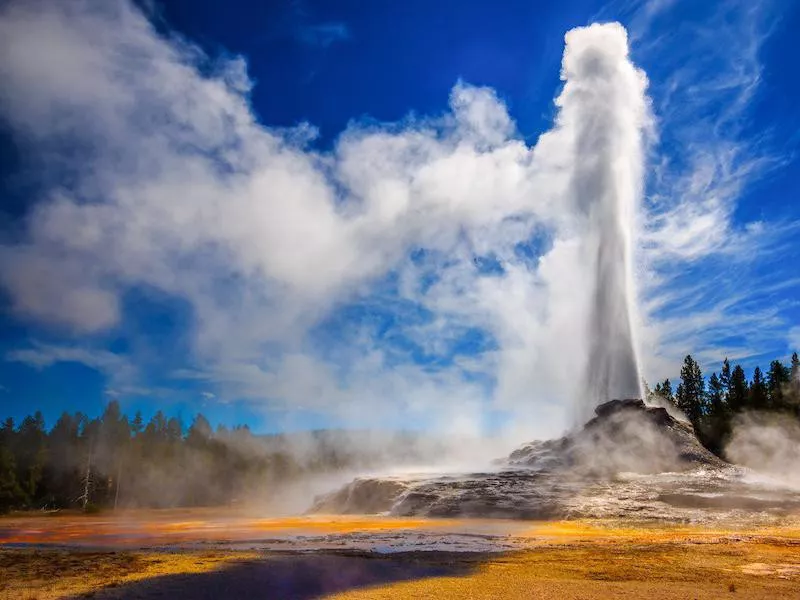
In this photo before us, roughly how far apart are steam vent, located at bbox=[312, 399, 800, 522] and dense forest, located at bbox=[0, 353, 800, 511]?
2738 centimetres

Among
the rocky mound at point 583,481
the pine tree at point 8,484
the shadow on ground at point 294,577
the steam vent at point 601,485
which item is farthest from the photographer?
the pine tree at point 8,484

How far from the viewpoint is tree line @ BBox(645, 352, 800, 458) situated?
213 feet

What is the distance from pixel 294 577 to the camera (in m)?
14.3

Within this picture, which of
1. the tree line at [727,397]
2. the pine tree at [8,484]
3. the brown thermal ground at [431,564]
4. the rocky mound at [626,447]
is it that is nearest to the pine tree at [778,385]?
the tree line at [727,397]

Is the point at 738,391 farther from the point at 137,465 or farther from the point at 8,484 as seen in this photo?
the point at 8,484

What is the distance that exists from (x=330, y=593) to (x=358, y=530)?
43.5 feet

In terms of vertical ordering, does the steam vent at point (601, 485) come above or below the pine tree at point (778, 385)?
below

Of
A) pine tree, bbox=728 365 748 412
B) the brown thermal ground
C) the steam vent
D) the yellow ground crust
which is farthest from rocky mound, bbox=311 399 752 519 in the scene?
pine tree, bbox=728 365 748 412

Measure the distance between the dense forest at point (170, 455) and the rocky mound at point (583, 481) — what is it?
27492 mm

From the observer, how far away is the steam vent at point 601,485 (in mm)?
27375

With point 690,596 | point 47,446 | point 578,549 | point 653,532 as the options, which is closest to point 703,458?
point 653,532

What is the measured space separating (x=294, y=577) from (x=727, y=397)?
8304 cm

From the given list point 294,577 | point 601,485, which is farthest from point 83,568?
point 601,485

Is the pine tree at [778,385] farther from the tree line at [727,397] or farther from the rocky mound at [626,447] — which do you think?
the rocky mound at [626,447]
